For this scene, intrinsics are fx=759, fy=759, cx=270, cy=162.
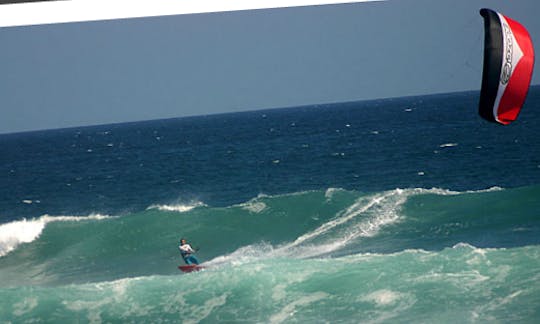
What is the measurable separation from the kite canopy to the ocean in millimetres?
1156

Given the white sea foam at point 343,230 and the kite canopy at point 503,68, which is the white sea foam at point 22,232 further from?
the kite canopy at point 503,68

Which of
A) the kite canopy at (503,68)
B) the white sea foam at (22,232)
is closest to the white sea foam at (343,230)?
the white sea foam at (22,232)

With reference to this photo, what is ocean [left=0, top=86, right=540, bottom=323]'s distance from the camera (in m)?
4.86

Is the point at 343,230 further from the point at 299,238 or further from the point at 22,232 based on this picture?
the point at 22,232

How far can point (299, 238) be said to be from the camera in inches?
316

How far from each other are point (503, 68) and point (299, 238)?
4.31m

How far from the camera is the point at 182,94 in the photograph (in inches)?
506

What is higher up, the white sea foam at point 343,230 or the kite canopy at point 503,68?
the kite canopy at point 503,68

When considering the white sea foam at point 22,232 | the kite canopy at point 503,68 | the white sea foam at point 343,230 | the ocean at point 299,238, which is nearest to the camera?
the kite canopy at point 503,68

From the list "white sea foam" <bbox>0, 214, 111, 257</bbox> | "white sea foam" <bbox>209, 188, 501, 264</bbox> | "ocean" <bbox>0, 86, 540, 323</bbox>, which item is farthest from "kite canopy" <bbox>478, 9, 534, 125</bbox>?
"white sea foam" <bbox>0, 214, 111, 257</bbox>

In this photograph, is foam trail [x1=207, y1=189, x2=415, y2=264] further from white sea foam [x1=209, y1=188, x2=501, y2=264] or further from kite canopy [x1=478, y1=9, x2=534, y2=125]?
kite canopy [x1=478, y1=9, x2=534, y2=125]

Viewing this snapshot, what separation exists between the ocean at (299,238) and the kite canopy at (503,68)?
116 centimetres

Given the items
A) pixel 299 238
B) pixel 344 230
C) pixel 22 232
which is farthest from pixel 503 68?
pixel 22 232

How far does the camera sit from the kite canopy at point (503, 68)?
13.2 ft
